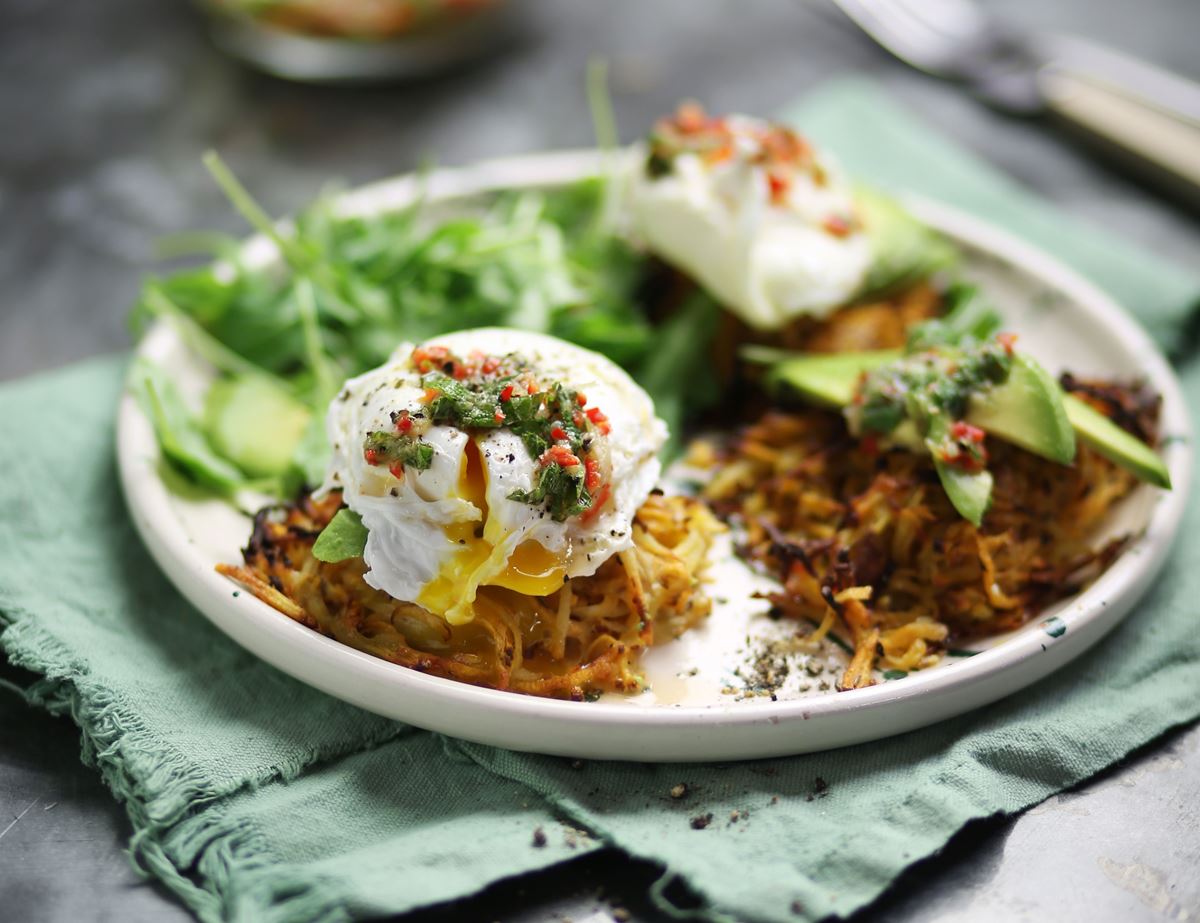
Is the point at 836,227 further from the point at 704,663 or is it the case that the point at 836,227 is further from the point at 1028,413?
the point at 704,663

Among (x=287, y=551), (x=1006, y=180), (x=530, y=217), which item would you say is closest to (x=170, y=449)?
(x=287, y=551)

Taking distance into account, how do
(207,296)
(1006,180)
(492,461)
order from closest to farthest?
(492,461) → (207,296) → (1006,180)

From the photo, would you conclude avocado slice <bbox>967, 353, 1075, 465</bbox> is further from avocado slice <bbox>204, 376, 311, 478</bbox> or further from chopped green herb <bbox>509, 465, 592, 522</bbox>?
avocado slice <bbox>204, 376, 311, 478</bbox>

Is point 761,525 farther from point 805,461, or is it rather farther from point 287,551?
point 287,551

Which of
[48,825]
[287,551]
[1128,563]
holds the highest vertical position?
[1128,563]

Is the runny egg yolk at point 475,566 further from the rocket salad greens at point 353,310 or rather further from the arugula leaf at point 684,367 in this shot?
the arugula leaf at point 684,367

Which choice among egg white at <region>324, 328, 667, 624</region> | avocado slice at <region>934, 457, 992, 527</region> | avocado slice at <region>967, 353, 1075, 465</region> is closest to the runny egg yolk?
egg white at <region>324, 328, 667, 624</region>

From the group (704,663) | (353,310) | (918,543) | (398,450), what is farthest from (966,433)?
(353,310)
